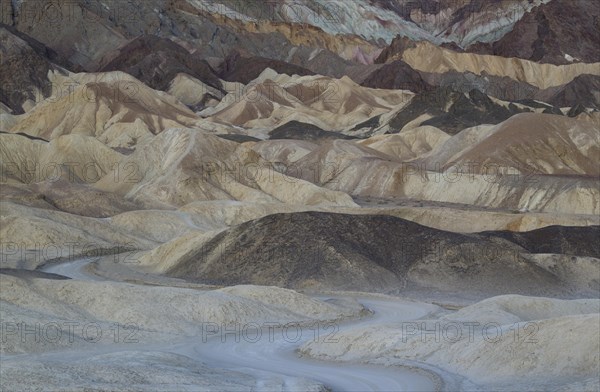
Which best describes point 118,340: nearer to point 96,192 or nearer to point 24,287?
point 24,287
